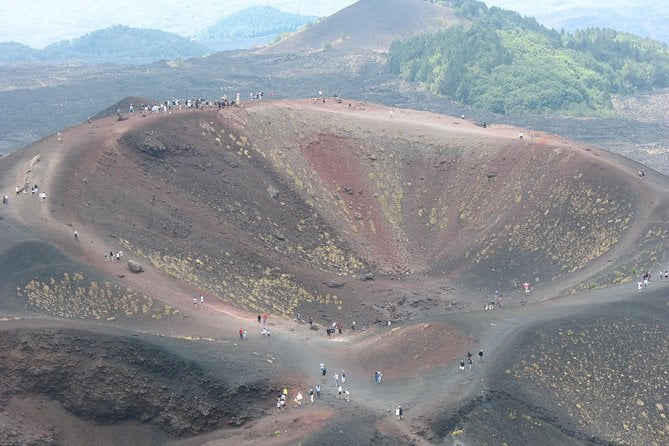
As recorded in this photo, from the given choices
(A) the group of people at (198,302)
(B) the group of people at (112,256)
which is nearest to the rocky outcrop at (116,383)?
(A) the group of people at (198,302)

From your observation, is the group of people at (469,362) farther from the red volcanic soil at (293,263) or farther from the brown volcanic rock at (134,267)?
the brown volcanic rock at (134,267)

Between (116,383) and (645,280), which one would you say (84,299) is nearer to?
(116,383)

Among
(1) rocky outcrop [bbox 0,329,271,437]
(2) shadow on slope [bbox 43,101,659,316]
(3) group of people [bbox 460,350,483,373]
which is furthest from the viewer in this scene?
(2) shadow on slope [bbox 43,101,659,316]

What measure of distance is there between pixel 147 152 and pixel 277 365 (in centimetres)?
3771

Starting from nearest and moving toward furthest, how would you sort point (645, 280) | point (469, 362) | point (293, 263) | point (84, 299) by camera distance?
point (469, 362) < point (84, 299) < point (645, 280) < point (293, 263)

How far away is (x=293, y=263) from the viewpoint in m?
83.2

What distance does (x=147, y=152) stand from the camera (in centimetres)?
8738

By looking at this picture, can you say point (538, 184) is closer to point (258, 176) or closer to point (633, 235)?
point (633, 235)

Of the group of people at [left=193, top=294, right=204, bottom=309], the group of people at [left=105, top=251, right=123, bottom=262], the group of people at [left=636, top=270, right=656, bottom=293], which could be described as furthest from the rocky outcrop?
the group of people at [left=636, top=270, right=656, bottom=293]

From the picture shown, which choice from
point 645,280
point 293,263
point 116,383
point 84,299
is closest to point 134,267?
point 84,299

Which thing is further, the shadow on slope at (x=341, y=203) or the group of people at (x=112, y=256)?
the shadow on slope at (x=341, y=203)

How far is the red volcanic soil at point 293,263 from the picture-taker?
50.8 metres

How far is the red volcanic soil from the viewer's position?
5075cm

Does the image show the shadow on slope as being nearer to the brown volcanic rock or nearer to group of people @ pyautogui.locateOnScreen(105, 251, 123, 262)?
group of people @ pyautogui.locateOnScreen(105, 251, 123, 262)
